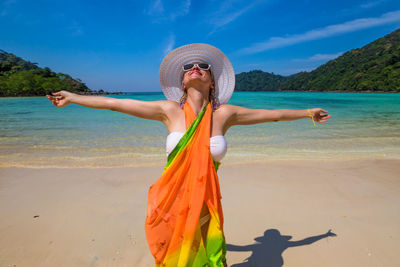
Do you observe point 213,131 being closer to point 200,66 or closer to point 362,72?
point 200,66

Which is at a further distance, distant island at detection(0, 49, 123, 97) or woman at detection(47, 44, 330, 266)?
distant island at detection(0, 49, 123, 97)

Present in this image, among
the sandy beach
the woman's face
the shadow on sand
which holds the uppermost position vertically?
the woman's face

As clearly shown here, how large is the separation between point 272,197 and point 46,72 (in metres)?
99.2

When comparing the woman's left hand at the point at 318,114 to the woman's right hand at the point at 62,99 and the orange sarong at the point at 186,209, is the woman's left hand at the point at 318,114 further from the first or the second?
the woman's right hand at the point at 62,99

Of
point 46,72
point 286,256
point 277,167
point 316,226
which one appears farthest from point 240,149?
point 46,72

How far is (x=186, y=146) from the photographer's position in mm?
1643

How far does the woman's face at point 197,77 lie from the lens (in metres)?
1.89

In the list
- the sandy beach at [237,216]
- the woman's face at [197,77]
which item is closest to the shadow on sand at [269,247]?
the sandy beach at [237,216]

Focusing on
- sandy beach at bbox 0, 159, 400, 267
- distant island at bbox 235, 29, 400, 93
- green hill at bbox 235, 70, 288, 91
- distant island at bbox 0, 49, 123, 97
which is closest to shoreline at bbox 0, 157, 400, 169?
sandy beach at bbox 0, 159, 400, 267

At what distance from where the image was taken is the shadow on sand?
2555 mm

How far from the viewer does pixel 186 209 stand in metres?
1.61

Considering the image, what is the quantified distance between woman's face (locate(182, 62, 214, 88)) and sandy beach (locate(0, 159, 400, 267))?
1941 millimetres

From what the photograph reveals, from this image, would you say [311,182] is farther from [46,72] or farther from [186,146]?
[46,72]

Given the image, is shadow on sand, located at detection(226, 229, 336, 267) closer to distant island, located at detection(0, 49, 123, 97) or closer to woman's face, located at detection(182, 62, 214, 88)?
woman's face, located at detection(182, 62, 214, 88)
